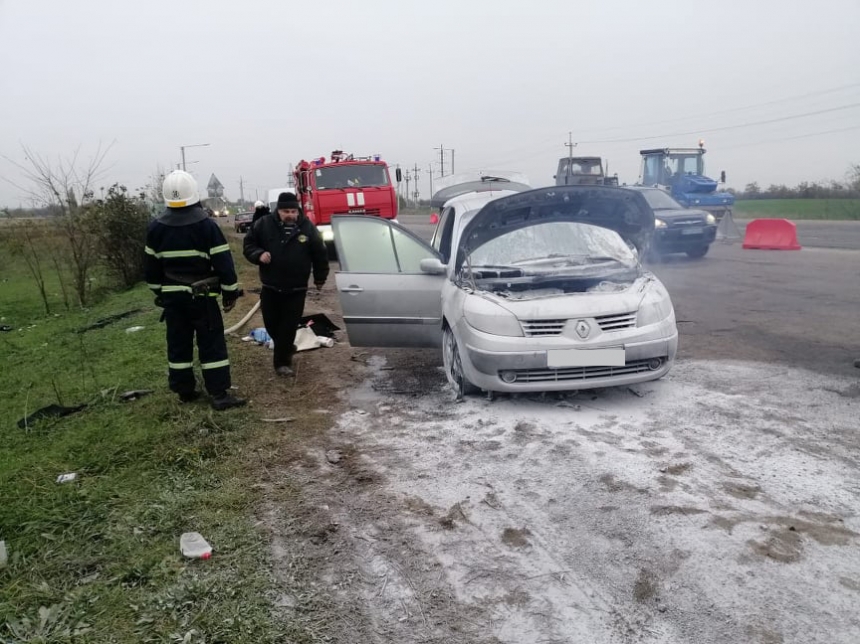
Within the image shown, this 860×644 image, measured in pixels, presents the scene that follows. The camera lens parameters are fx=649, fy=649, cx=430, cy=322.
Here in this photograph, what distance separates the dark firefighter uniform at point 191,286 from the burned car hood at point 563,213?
2049mm

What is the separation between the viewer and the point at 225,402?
17.8 feet

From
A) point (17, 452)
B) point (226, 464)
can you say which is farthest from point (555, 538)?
point (17, 452)

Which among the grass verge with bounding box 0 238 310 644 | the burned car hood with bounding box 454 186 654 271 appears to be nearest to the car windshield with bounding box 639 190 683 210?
the burned car hood with bounding box 454 186 654 271

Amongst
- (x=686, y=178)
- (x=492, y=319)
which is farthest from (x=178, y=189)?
(x=686, y=178)

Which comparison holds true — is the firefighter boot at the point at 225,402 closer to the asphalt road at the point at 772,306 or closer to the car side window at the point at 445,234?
the car side window at the point at 445,234

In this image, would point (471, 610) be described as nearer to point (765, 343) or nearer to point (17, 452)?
point (17, 452)

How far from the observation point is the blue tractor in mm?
21000

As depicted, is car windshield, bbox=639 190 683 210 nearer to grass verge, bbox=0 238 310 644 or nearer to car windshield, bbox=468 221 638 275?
car windshield, bbox=468 221 638 275

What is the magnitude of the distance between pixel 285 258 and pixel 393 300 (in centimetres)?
111

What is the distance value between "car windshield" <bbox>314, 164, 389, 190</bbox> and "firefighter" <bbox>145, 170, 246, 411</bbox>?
39.7 ft

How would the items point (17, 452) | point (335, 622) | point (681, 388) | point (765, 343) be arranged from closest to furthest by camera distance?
1. point (335, 622)
2. point (17, 452)
3. point (681, 388)
4. point (765, 343)

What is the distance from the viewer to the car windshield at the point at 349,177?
678 inches

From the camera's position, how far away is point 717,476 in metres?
3.72

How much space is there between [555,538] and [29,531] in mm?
2826
